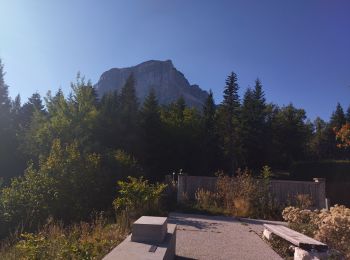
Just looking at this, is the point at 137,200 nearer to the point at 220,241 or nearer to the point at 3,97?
the point at 220,241

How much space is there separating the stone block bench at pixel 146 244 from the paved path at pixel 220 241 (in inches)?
52.9

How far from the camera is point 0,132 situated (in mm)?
34719

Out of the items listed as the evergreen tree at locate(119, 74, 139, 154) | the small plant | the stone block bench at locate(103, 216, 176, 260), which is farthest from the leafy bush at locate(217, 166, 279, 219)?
the evergreen tree at locate(119, 74, 139, 154)

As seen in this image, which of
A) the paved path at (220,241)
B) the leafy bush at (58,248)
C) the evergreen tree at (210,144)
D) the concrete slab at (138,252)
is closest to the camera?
the concrete slab at (138,252)

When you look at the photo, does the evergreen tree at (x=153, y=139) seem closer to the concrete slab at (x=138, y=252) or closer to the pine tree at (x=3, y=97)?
the pine tree at (x=3, y=97)

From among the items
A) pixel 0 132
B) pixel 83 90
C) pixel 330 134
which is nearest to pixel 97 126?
pixel 83 90

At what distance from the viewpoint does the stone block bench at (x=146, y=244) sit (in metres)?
5.20

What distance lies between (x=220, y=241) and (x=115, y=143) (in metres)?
24.8

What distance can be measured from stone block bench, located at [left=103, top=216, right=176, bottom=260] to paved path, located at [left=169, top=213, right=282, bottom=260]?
1.34 m

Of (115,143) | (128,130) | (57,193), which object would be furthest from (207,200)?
(128,130)

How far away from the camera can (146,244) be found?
5.96 metres

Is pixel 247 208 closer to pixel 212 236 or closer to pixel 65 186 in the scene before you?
pixel 212 236

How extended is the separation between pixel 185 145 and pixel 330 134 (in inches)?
1426

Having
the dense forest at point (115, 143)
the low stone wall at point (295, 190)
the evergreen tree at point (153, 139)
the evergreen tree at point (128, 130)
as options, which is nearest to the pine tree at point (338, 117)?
the dense forest at point (115, 143)
